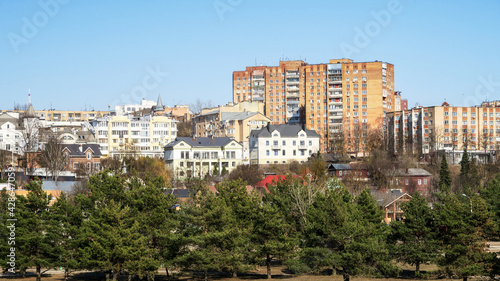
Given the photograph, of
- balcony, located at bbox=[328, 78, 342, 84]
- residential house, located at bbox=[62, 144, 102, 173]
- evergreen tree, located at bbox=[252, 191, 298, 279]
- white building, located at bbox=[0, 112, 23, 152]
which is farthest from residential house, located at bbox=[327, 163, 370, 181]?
white building, located at bbox=[0, 112, 23, 152]

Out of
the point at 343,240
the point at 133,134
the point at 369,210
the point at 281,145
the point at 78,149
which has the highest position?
the point at 133,134

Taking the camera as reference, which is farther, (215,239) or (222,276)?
(222,276)

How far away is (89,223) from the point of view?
4831 cm

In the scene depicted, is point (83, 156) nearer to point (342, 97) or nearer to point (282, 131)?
point (282, 131)

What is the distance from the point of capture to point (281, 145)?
121375 millimetres

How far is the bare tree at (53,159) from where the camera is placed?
98.4m

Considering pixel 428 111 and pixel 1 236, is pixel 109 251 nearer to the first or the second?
pixel 1 236

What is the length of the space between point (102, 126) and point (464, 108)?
226 ft

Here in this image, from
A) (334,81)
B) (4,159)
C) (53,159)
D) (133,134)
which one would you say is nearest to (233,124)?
(133,134)

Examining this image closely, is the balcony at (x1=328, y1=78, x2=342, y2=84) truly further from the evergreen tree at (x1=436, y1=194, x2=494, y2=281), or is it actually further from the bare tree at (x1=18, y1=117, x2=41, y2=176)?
the evergreen tree at (x1=436, y1=194, x2=494, y2=281)

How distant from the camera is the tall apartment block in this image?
14088cm

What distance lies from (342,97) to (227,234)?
97.6 metres

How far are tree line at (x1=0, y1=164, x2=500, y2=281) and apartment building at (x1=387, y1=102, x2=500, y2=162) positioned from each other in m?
75.4

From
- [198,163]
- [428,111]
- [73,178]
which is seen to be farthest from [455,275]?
[428,111]
